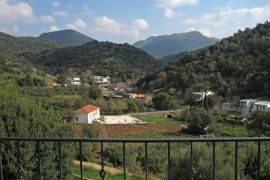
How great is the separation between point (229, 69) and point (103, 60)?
61909 mm

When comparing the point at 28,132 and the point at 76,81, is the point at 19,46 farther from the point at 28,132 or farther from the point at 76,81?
the point at 28,132

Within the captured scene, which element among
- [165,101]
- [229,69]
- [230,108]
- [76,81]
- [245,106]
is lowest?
[230,108]

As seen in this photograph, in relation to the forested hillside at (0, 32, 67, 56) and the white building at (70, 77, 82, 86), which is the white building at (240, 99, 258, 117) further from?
the forested hillside at (0, 32, 67, 56)

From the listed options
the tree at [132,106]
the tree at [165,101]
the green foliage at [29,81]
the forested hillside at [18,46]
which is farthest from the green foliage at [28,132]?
the forested hillside at [18,46]

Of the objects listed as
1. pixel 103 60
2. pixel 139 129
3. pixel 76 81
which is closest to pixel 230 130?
pixel 139 129

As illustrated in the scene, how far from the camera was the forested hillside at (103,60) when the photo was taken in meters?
115

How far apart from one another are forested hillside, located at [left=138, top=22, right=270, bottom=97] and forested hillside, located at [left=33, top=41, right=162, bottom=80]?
101ft

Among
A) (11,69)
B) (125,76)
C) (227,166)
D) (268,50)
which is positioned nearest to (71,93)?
(11,69)

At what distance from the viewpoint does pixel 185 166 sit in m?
11.6

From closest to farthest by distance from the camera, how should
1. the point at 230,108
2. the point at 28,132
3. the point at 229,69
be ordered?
the point at 28,132
the point at 230,108
the point at 229,69

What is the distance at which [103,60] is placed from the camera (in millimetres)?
122000

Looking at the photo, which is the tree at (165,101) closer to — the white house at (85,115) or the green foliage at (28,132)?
the white house at (85,115)

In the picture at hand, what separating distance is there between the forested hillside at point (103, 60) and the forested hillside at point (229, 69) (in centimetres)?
3087

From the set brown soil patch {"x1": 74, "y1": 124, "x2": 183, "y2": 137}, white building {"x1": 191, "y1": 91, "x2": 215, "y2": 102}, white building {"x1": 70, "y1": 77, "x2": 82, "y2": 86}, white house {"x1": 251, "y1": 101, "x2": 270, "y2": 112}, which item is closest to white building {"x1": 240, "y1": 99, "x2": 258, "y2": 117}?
white house {"x1": 251, "y1": 101, "x2": 270, "y2": 112}
